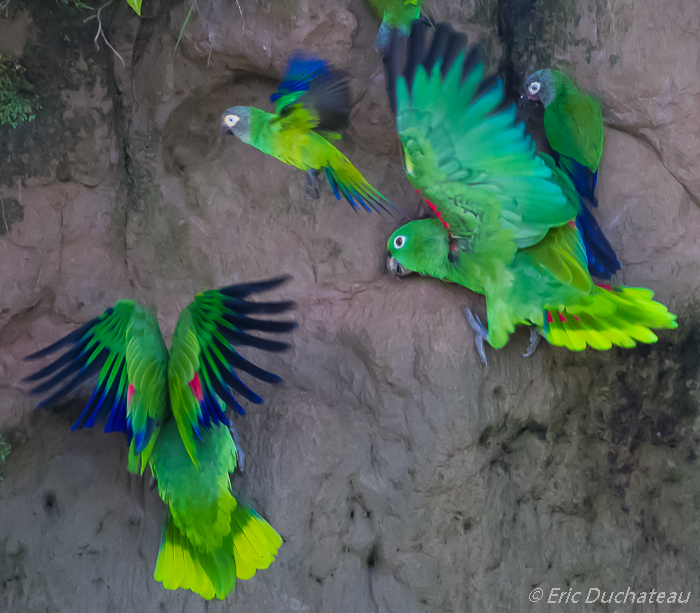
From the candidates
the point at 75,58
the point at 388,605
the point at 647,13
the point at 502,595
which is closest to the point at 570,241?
the point at 647,13

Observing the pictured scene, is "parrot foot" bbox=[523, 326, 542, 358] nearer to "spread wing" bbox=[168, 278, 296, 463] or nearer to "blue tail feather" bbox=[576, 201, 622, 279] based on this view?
"blue tail feather" bbox=[576, 201, 622, 279]

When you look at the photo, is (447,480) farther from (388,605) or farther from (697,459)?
(697,459)

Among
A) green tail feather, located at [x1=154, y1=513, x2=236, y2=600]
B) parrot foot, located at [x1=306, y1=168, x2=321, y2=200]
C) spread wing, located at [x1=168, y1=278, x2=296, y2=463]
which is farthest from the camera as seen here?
parrot foot, located at [x1=306, y1=168, x2=321, y2=200]

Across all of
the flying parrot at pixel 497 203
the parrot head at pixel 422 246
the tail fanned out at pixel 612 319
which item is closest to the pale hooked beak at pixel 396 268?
the parrot head at pixel 422 246

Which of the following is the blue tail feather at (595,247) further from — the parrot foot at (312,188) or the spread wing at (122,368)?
the spread wing at (122,368)

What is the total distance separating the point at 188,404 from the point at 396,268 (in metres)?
0.94

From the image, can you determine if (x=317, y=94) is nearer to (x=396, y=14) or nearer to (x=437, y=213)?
(x=396, y=14)

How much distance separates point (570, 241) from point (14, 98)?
204 centimetres

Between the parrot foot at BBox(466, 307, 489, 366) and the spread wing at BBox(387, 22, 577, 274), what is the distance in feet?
0.74

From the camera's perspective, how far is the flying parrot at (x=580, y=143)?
2.13 m

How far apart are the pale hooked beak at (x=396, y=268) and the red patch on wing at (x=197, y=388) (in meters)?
0.89

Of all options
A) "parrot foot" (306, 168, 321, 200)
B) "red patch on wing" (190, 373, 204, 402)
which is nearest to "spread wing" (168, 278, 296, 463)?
"red patch on wing" (190, 373, 204, 402)

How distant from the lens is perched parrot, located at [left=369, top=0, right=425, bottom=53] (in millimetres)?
2127

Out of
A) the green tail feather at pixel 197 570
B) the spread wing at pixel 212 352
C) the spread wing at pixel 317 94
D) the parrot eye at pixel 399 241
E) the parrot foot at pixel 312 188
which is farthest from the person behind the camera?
the parrot foot at pixel 312 188
